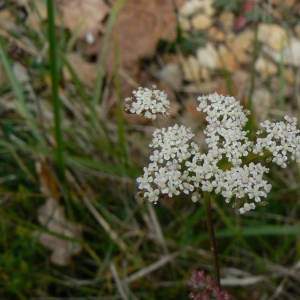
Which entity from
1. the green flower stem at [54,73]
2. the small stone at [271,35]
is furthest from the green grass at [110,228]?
the small stone at [271,35]

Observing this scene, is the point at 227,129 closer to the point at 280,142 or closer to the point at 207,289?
the point at 280,142

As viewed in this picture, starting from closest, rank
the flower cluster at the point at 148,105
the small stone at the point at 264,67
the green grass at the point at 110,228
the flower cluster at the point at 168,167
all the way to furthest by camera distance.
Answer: the flower cluster at the point at 168,167, the flower cluster at the point at 148,105, the green grass at the point at 110,228, the small stone at the point at 264,67

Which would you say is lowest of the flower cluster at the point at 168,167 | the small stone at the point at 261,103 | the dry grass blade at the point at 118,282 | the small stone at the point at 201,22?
the dry grass blade at the point at 118,282

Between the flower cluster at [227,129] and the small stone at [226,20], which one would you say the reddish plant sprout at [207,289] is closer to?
the flower cluster at [227,129]

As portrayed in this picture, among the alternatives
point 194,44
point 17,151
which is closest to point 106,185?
point 17,151

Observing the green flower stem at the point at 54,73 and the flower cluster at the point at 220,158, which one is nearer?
the flower cluster at the point at 220,158

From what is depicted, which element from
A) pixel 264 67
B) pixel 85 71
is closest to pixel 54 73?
pixel 85 71

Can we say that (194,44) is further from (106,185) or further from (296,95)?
(106,185)
